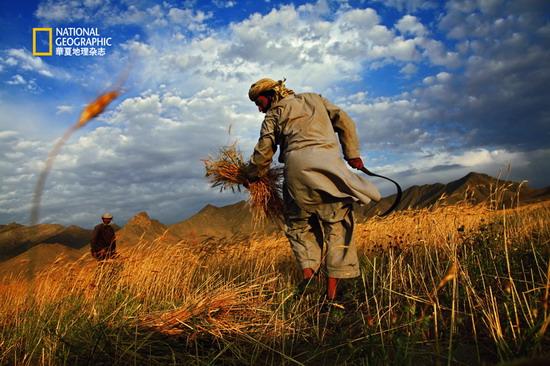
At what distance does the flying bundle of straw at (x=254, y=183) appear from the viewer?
4215mm

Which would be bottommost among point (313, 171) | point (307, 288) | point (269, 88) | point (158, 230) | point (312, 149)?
point (158, 230)

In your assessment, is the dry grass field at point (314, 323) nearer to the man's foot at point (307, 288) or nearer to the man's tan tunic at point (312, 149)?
the man's foot at point (307, 288)

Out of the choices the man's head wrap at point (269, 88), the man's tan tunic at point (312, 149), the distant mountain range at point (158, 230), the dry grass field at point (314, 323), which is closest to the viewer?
the dry grass field at point (314, 323)

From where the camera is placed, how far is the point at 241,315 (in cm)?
287

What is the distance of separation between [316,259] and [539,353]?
218 cm

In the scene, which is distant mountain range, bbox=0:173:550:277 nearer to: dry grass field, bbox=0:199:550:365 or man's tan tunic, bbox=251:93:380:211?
dry grass field, bbox=0:199:550:365

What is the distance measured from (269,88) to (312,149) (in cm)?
84

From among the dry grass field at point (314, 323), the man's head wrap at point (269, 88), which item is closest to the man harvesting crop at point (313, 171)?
the man's head wrap at point (269, 88)

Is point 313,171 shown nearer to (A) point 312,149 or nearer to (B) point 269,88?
(A) point 312,149

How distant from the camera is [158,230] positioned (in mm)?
27359

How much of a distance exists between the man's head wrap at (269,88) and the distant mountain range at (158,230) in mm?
1140

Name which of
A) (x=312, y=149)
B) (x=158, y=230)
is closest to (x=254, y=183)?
(x=312, y=149)

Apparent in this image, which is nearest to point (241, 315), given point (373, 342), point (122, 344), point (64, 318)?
point (122, 344)

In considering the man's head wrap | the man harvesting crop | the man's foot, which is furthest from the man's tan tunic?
the man's foot
